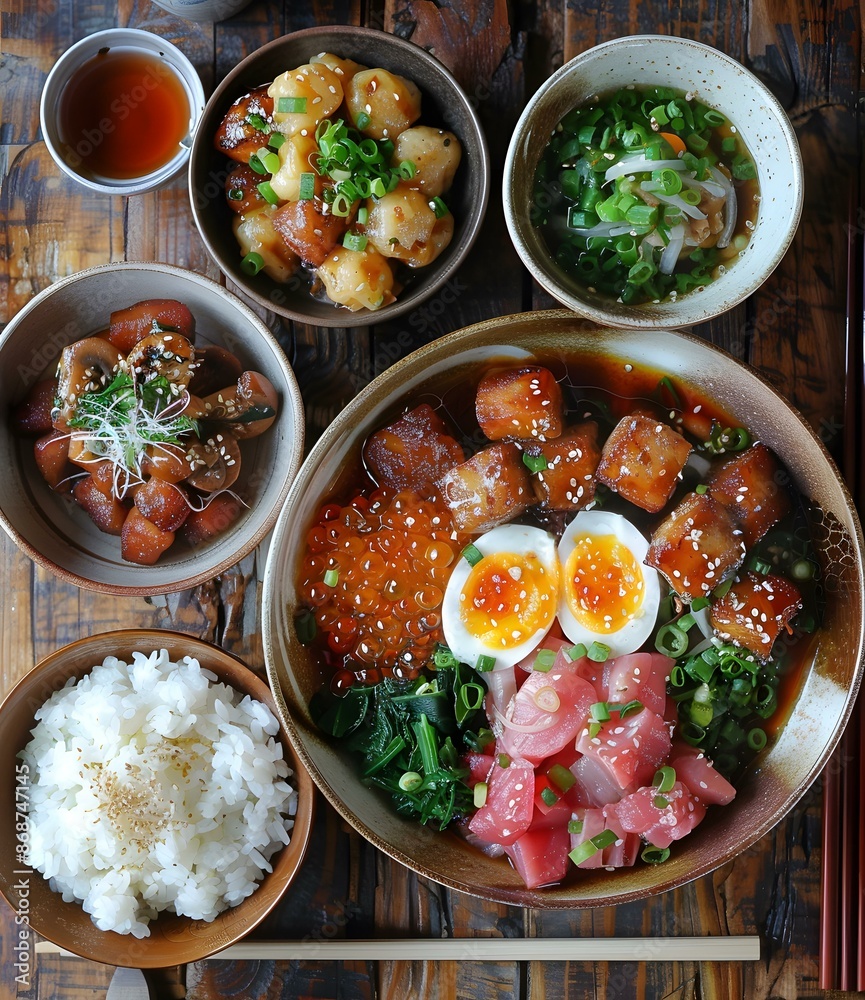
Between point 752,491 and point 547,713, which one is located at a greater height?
point 752,491

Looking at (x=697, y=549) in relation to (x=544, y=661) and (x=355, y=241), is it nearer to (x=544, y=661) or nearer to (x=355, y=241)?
(x=544, y=661)

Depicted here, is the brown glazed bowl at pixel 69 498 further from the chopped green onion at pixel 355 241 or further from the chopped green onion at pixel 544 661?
the chopped green onion at pixel 544 661

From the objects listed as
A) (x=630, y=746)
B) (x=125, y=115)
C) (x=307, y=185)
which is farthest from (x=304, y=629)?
(x=125, y=115)

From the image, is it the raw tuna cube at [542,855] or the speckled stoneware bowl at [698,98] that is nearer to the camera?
the speckled stoneware bowl at [698,98]

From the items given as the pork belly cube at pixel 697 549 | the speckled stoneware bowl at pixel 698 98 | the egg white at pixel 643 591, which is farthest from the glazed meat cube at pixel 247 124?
the pork belly cube at pixel 697 549

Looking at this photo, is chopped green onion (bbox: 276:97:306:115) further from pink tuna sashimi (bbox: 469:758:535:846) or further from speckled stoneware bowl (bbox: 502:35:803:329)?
pink tuna sashimi (bbox: 469:758:535:846)
